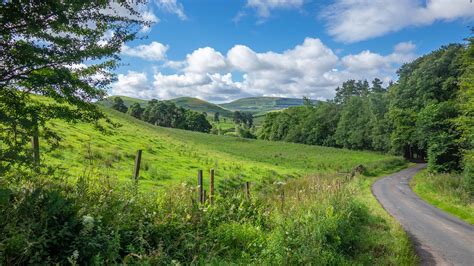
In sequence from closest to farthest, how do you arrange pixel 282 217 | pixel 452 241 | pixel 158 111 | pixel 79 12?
1. pixel 79 12
2. pixel 282 217
3. pixel 452 241
4. pixel 158 111

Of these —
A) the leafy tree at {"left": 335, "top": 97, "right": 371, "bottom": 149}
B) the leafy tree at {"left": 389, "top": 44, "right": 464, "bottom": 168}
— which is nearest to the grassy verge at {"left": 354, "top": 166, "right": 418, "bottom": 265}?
the leafy tree at {"left": 389, "top": 44, "right": 464, "bottom": 168}

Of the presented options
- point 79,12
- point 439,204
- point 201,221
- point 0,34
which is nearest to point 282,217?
point 201,221

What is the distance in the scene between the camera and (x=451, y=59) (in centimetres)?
5369

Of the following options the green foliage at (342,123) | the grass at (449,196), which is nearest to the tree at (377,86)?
the green foliage at (342,123)

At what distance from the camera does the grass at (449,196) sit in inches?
830

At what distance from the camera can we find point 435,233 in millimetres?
14797

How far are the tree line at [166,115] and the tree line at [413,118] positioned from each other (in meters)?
26.1

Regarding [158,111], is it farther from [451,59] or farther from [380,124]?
[451,59]

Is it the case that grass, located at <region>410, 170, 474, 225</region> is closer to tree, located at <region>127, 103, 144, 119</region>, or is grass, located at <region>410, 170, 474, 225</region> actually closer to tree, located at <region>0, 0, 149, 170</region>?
tree, located at <region>0, 0, 149, 170</region>

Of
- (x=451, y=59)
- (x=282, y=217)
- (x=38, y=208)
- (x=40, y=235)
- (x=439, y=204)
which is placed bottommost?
(x=439, y=204)

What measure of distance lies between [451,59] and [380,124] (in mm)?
28899

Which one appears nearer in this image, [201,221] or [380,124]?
[201,221]

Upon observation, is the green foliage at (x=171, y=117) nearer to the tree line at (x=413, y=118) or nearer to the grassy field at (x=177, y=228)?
the tree line at (x=413, y=118)

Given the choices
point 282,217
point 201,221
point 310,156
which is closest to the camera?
point 201,221
